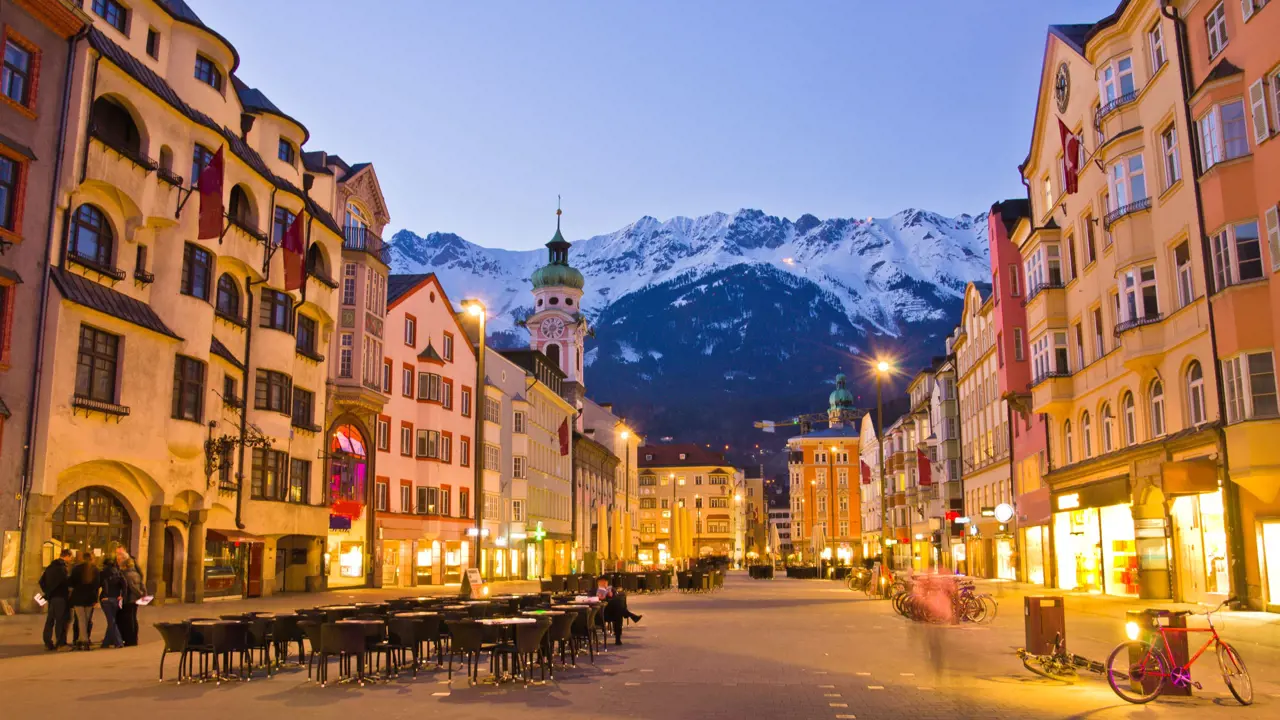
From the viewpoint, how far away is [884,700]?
45.5ft

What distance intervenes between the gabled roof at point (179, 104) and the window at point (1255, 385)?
96.9ft

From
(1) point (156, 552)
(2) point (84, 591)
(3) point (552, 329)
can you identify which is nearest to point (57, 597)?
(2) point (84, 591)

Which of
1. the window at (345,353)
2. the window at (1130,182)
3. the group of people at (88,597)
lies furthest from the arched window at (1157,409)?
the window at (345,353)

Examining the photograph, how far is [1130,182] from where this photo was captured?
106ft

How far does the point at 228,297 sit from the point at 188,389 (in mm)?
5069

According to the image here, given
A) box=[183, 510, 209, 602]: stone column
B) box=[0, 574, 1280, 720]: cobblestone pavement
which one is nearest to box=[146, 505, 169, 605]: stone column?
box=[183, 510, 209, 602]: stone column

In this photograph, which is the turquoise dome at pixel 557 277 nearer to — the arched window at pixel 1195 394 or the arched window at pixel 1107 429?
the arched window at pixel 1107 429

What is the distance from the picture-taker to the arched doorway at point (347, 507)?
4812cm

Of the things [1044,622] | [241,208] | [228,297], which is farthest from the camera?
[241,208]

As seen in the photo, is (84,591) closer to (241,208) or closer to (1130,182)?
(241,208)

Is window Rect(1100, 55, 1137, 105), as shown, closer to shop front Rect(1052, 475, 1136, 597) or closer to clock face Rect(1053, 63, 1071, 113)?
clock face Rect(1053, 63, 1071, 113)

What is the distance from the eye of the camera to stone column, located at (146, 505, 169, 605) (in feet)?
104

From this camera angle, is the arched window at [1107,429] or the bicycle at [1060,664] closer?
the bicycle at [1060,664]

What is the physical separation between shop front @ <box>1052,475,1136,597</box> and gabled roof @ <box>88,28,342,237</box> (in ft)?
101
